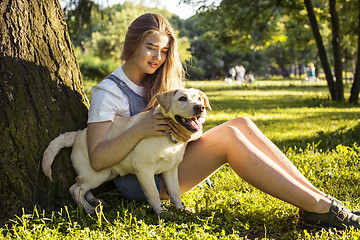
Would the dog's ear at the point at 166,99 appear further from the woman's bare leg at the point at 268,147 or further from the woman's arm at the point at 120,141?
the woman's bare leg at the point at 268,147

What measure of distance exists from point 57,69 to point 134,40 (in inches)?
26.9

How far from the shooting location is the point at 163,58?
319 cm

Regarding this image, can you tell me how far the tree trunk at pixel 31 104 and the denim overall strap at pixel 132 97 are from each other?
16.5 inches

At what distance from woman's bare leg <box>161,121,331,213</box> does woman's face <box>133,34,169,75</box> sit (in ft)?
2.46

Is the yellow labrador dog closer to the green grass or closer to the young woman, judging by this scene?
the young woman

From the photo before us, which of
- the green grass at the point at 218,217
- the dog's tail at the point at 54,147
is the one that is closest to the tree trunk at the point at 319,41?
the green grass at the point at 218,217

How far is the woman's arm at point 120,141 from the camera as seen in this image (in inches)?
106

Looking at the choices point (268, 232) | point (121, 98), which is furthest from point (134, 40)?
point (268, 232)

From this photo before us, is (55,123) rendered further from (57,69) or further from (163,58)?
(163,58)

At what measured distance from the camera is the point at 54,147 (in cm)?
279

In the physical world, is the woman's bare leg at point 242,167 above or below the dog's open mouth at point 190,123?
below

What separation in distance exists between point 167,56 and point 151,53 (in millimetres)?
205

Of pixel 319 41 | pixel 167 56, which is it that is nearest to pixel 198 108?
pixel 167 56

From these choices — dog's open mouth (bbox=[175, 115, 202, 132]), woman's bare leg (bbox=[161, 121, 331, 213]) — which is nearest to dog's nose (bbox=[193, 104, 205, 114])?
dog's open mouth (bbox=[175, 115, 202, 132])
